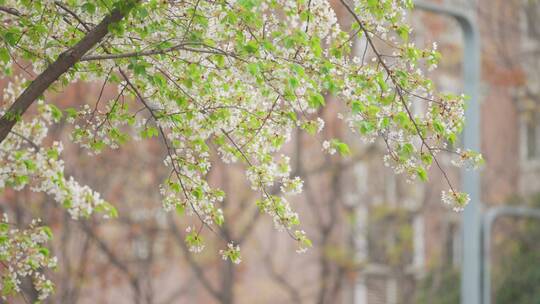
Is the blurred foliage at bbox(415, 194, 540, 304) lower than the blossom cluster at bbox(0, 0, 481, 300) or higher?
higher

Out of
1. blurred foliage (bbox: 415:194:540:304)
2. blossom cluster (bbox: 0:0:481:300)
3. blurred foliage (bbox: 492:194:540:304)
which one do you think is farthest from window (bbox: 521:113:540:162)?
blossom cluster (bbox: 0:0:481:300)

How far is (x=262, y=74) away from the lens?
464cm

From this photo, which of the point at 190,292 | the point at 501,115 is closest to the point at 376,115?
the point at 190,292

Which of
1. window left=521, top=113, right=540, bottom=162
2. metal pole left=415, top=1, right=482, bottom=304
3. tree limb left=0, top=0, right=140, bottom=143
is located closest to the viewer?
tree limb left=0, top=0, right=140, bottom=143

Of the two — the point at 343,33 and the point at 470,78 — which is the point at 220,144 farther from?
the point at 470,78

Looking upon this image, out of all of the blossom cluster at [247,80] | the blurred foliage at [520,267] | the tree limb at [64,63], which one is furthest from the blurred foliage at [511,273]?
the tree limb at [64,63]

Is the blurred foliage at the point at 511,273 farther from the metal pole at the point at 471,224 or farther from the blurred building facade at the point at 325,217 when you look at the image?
the metal pole at the point at 471,224

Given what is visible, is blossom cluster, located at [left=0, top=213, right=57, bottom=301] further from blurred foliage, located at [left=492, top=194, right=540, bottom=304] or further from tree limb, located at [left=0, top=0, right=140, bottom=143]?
blurred foliage, located at [left=492, top=194, right=540, bottom=304]

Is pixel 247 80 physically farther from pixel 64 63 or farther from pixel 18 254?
pixel 18 254

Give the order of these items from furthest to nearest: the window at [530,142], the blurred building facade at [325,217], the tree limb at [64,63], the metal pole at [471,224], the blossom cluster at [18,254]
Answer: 1. the window at [530,142]
2. the blurred building facade at [325,217]
3. the metal pole at [471,224]
4. the blossom cluster at [18,254]
5. the tree limb at [64,63]

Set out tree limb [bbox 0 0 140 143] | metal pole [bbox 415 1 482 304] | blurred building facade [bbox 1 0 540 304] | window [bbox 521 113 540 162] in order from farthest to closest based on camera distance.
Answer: window [bbox 521 113 540 162]
blurred building facade [bbox 1 0 540 304]
metal pole [bbox 415 1 482 304]
tree limb [bbox 0 0 140 143]

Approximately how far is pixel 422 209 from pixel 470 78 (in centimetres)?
867

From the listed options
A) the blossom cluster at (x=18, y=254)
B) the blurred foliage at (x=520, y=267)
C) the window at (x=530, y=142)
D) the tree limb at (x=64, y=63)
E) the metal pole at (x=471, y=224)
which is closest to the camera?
the tree limb at (x=64, y=63)

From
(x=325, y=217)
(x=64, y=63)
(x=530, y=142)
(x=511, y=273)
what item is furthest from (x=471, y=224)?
(x=530, y=142)
